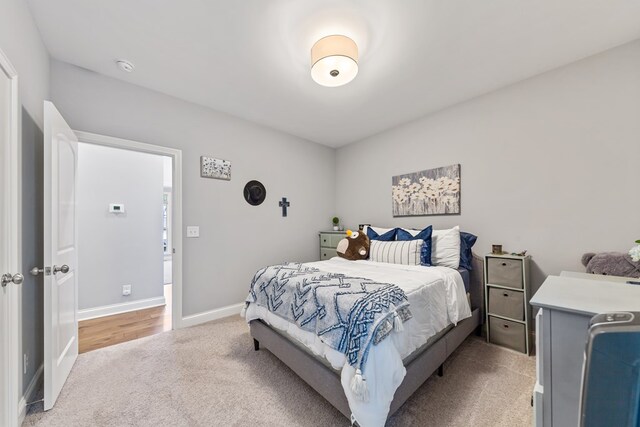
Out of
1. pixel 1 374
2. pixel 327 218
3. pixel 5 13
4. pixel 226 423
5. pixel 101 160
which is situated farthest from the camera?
pixel 327 218

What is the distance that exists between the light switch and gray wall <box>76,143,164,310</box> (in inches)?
46.8

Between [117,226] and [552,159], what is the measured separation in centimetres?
514

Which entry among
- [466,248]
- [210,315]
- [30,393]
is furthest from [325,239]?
[30,393]

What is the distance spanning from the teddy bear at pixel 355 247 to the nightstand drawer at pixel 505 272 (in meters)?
1.25

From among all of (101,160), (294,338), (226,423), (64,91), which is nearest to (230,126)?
(64,91)

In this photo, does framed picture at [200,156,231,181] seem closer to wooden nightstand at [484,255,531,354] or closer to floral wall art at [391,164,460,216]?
floral wall art at [391,164,460,216]

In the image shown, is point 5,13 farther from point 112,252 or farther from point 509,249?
point 509,249

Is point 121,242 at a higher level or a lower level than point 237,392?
higher

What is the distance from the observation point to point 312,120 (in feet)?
11.6

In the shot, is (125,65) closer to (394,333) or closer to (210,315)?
(210,315)

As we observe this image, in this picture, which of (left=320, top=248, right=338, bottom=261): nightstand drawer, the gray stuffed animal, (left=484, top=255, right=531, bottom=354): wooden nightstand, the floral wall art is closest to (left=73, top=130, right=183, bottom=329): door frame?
(left=320, top=248, right=338, bottom=261): nightstand drawer

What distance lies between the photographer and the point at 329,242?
13.6 feet

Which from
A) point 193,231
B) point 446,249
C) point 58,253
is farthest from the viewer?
point 193,231

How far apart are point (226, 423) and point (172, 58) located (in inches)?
112
